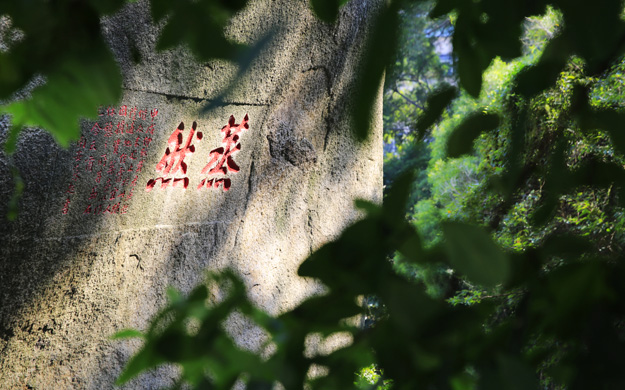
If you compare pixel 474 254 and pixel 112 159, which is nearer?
pixel 474 254

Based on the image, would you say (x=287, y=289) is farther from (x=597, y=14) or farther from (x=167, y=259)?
(x=597, y=14)

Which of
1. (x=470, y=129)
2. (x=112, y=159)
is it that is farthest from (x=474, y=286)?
(x=112, y=159)

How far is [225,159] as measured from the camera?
1.75m

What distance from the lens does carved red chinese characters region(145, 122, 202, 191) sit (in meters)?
1.63

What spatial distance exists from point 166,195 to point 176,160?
0.11 m

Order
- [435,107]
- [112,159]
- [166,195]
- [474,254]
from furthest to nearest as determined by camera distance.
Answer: [166,195]
[112,159]
[435,107]
[474,254]

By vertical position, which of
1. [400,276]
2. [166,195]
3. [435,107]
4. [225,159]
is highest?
[225,159]

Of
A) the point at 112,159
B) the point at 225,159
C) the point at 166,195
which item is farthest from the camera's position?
the point at 225,159

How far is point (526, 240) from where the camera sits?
2.65 metres

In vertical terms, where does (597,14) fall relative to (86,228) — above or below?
below

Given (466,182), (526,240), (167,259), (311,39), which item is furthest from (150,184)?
(466,182)

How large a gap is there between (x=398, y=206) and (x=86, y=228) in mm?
1398

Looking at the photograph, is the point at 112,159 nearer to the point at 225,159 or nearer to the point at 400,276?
the point at 225,159

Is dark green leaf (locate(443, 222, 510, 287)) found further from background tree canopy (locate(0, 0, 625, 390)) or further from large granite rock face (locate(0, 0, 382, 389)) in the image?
large granite rock face (locate(0, 0, 382, 389))
